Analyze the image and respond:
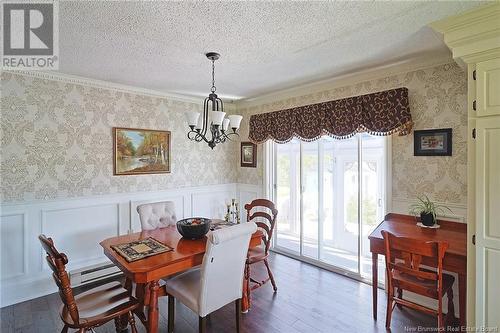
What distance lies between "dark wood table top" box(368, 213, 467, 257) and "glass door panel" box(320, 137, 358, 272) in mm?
708

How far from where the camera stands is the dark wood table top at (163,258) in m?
1.89

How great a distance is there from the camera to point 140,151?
3764mm

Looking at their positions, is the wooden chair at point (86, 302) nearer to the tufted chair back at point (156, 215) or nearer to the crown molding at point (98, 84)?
the tufted chair back at point (156, 215)

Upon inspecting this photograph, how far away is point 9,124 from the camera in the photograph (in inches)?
110

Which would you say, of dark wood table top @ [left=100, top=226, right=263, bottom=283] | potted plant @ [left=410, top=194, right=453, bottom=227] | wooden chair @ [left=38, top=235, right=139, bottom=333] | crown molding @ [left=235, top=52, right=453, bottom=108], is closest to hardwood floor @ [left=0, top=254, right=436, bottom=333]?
wooden chair @ [left=38, top=235, right=139, bottom=333]

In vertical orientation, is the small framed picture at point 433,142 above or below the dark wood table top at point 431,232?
above

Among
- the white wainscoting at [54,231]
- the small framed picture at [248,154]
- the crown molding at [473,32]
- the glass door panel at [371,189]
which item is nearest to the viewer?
the crown molding at [473,32]

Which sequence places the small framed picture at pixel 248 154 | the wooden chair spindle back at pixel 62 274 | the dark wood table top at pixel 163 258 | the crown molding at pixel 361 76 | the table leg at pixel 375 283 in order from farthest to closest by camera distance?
the small framed picture at pixel 248 154
the crown molding at pixel 361 76
the table leg at pixel 375 283
the dark wood table top at pixel 163 258
the wooden chair spindle back at pixel 62 274

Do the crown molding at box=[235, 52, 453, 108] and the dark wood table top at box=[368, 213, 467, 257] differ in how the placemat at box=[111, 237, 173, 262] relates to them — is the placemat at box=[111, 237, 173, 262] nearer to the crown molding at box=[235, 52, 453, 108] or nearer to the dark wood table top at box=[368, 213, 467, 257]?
the dark wood table top at box=[368, 213, 467, 257]

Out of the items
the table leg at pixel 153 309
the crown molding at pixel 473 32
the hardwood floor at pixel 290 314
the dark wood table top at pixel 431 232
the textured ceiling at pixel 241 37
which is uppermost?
the textured ceiling at pixel 241 37

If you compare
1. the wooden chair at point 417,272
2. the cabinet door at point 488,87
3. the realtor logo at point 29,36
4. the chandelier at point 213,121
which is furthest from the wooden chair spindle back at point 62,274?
the cabinet door at point 488,87

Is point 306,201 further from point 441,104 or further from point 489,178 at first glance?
point 489,178

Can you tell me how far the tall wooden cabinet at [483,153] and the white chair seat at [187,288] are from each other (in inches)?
82.2

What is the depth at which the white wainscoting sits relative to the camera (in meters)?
2.81
